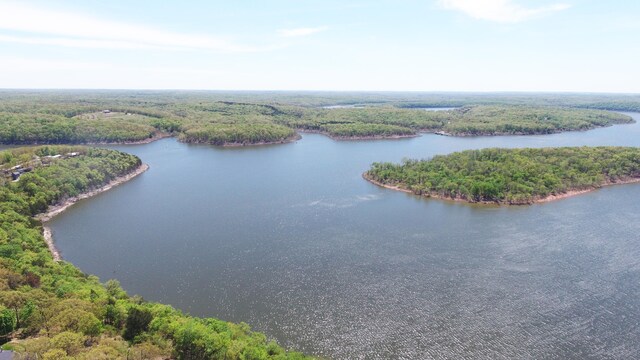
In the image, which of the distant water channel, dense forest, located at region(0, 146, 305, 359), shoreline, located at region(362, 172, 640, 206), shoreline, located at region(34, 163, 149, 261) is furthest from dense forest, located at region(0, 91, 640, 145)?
dense forest, located at region(0, 146, 305, 359)

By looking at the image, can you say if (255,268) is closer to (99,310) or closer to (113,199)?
(99,310)

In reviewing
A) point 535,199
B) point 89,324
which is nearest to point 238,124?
point 535,199

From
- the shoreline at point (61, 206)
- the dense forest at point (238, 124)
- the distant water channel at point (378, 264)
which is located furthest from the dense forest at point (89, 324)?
the dense forest at point (238, 124)

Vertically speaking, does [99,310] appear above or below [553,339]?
above

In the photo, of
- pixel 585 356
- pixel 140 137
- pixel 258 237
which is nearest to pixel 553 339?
pixel 585 356

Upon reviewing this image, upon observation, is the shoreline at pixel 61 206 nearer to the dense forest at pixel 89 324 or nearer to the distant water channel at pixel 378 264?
the distant water channel at pixel 378 264
